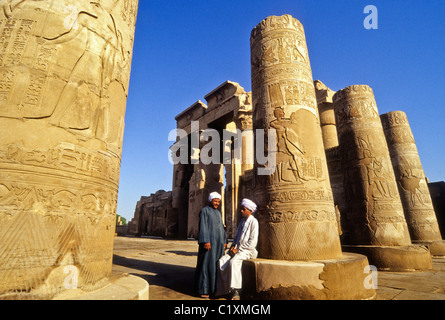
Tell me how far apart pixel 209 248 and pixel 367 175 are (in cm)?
463

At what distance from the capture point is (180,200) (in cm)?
1811

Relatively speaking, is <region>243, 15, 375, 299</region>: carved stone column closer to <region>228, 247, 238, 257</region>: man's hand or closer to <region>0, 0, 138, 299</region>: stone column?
<region>228, 247, 238, 257</region>: man's hand

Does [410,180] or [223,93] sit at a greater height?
[223,93]

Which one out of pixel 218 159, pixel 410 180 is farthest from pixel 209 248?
pixel 218 159

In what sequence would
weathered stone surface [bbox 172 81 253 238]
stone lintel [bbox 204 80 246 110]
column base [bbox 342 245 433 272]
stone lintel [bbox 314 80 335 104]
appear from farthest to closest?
stone lintel [bbox 204 80 246 110] → stone lintel [bbox 314 80 335 104] → weathered stone surface [bbox 172 81 253 238] → column base [bbox 342 245 433 272]

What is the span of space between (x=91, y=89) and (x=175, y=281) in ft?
10.1

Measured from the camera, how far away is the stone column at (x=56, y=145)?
1.54m

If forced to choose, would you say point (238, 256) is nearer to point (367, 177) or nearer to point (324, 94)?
point (367, 177)

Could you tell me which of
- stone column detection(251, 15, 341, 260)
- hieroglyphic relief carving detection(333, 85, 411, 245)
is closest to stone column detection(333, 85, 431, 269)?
hieroglyphic relief carving detection(333, 85, 411, 245)

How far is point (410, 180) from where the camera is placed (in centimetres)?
862

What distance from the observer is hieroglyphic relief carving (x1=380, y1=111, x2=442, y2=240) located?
8023 millimetres

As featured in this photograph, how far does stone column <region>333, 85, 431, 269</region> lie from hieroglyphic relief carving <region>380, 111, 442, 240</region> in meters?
3.20

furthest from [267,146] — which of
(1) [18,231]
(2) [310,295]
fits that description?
(1) [18,231]

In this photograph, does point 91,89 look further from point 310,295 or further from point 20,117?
point 310,295
